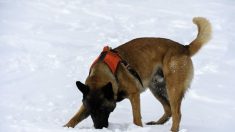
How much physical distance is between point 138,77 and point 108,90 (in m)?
0.92

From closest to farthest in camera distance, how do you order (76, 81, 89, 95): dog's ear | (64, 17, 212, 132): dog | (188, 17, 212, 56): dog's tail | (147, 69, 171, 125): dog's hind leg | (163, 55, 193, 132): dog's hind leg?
(76, 81, 89, 95): dog's ear → (64, 17, 212, 132): dog → (163, 55, 193, 132): dog's hind leg → (188, 17, 212, 56): dog's tail → (147, 69, 171, 125): dog's hind leg

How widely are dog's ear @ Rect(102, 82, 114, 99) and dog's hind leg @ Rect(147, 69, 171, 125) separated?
1305 mm

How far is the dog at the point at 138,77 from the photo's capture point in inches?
247

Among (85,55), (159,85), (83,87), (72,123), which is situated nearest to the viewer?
(83,87)

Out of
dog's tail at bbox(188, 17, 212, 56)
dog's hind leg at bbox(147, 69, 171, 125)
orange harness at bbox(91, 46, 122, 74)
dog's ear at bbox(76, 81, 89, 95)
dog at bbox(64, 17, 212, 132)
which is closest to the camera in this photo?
dog's ear at bbox(76, 81, 89, 95)

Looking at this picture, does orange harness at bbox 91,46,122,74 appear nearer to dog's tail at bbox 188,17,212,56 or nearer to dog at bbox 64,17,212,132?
dog at bbox 64,17,212,132

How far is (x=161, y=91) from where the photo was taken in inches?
300

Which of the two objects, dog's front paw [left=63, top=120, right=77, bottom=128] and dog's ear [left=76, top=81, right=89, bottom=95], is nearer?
dog's ear [left=76, top=81, right=89, bottom=95]

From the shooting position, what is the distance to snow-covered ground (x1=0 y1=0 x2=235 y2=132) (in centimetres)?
745

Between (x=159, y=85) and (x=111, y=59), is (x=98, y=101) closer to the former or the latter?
(x=111, y=59)

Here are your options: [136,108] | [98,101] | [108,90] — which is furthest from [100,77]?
[136,108]

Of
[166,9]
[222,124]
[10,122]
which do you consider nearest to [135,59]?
[222,124]

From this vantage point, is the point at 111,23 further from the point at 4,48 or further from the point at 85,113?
the point at 85,113

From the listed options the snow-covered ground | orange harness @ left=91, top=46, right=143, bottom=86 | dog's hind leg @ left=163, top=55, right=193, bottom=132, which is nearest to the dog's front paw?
the snow-covered ground
